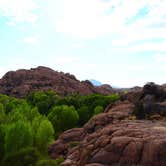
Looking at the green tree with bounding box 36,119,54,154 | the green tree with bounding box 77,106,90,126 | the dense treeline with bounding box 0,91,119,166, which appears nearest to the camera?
the dense treeline with bounding box 0,91,119,166

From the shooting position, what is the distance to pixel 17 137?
201 ft

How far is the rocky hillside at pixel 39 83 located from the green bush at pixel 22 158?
378 feet

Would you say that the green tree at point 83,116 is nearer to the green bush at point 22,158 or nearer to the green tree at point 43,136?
the green tree at point 43,136

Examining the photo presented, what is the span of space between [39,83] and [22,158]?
418 ft

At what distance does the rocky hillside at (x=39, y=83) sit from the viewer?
17938cm

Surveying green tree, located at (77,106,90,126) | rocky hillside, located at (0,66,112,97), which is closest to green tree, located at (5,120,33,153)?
green tree, located at (77,106,90,126)

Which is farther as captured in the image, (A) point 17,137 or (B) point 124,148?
(A) point 17,137

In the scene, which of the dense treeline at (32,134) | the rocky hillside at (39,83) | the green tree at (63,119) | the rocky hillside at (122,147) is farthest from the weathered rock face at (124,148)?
the rocky hillside at (39,83)

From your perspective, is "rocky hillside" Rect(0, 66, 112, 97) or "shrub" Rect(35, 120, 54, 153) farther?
"rocky hillside" Rect(0, 66, 112, 97)

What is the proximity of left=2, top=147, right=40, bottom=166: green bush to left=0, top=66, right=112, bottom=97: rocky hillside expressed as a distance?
115 m

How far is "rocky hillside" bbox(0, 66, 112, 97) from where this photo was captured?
589 feet

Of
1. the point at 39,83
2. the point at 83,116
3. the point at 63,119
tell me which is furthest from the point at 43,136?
the point at 39,83

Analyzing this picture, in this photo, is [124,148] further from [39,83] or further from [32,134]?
[39,83]

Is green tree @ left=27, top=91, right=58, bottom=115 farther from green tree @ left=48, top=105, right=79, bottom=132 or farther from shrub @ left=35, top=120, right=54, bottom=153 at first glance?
shrub @ left=35, top=120, right=54, bottom=153
